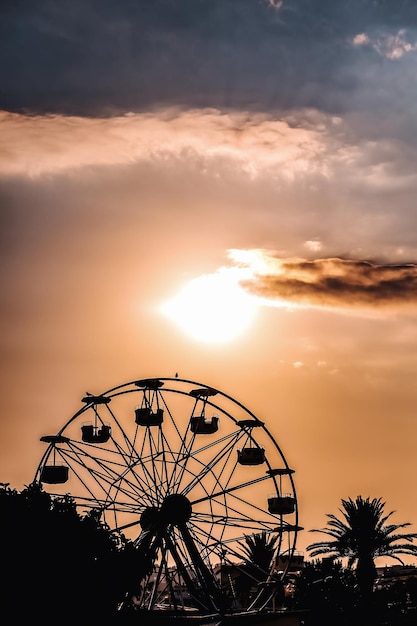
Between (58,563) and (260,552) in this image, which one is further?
(260,552)

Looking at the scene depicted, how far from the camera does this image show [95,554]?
34.4m

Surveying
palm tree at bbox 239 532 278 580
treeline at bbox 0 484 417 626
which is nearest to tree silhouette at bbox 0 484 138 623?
treeline at bbox 0 484 417 626

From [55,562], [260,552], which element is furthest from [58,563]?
[260,552]

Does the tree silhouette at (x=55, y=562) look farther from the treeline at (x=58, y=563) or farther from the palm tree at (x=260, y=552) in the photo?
the palm tree at (x=260, y=552)

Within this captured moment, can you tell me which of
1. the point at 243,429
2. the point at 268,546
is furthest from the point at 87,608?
the point at 268,546

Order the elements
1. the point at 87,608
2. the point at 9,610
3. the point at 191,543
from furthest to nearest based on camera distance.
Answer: the point at 191,543 → the point at 87,608 → the point at 9,610

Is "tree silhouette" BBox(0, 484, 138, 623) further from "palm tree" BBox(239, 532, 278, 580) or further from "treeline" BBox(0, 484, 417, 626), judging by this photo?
"palm tree" BBox(239, 532, 278, 580)

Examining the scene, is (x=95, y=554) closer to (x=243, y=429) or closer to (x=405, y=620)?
(x=243, y=429)

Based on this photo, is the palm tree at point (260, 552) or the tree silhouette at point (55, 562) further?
the palm tree at point (260, 552)

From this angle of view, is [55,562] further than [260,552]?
No

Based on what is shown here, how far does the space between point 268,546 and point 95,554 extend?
130 feet

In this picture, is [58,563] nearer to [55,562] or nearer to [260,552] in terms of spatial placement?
[55,562]

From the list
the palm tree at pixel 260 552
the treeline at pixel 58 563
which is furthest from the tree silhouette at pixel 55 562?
the palm tree at pixel 260 552

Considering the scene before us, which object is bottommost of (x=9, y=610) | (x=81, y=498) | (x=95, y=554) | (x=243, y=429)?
(x=9, y=610)
